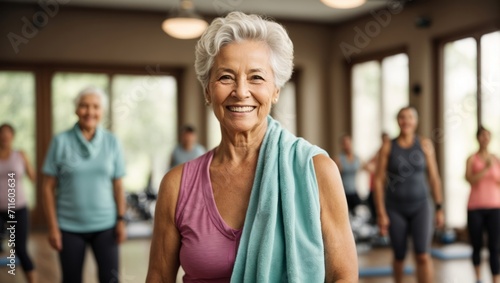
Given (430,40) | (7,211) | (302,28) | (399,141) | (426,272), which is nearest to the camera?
(426,272)

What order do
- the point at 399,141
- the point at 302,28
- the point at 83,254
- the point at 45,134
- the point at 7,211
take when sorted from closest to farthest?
the point at 83,254
the point at 399,141
the point at 7,211
the point at 45,134
the point at 302,28

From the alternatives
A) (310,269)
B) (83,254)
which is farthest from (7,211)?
(310,269)

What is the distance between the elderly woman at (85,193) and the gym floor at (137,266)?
1906 millimetres

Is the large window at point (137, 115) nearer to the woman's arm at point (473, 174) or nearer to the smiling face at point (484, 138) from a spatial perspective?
the woman's arm at point (473, 174)

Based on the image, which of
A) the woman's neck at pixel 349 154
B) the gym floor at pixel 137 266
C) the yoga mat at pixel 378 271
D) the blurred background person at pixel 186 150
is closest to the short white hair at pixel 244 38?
the gym floor at pixel 137 266

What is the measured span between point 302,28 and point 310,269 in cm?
866

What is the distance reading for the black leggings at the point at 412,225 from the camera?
4.03m

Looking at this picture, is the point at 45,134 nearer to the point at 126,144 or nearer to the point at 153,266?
the point at 126,144

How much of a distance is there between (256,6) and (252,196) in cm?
729

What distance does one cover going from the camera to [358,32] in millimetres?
9055

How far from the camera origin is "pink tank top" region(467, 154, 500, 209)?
4551 mm

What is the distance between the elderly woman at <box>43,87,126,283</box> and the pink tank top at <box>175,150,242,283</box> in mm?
1726

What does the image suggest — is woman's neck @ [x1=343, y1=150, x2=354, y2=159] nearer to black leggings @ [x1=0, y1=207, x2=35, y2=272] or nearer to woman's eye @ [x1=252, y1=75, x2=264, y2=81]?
black leggings @ [x1=0, y1=207, x2=35, y2=272]

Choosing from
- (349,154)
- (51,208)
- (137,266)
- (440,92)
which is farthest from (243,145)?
(440,92)
